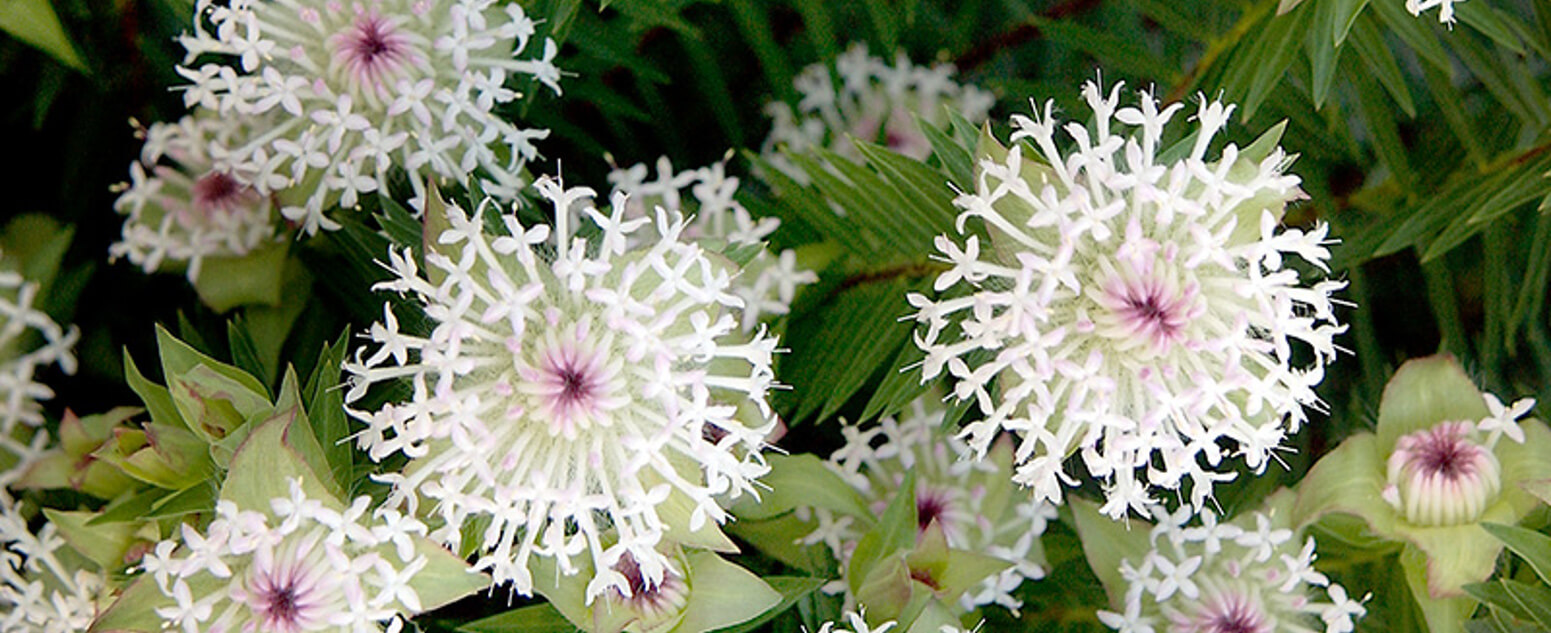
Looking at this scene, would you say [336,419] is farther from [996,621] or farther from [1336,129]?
[1336,129]

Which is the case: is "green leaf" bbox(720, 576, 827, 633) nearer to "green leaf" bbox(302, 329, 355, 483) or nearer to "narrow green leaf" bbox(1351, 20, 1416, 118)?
"green leaf" bbox(302, 329, 355, 483)

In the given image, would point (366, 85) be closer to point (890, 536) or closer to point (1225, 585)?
point (890, 536)

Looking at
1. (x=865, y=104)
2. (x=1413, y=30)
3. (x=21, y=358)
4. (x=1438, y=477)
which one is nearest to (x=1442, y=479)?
(x=1438, y=477)

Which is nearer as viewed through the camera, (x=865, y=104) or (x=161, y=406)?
(x=161, y=406)

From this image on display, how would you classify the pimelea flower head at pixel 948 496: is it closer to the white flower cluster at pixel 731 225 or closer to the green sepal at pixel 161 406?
the white flower cluster at pixel 731 225

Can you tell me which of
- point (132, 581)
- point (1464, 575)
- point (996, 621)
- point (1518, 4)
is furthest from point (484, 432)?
point (1518, 4)
